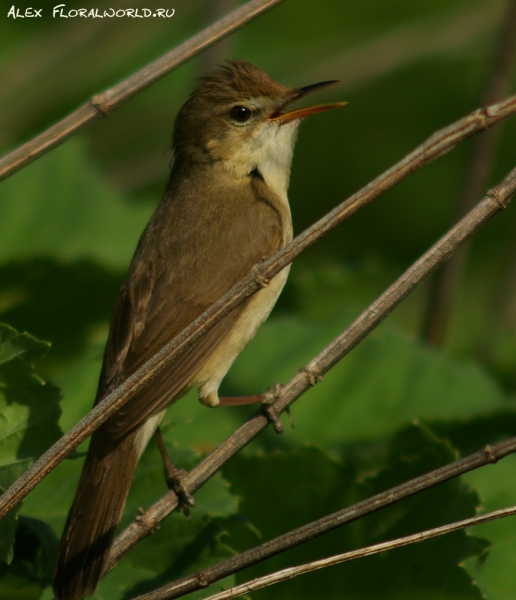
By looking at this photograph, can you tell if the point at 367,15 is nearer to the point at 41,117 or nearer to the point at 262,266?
the point at 41,117

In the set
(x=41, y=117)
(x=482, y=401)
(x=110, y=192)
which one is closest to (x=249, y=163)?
(x=110, y=192)

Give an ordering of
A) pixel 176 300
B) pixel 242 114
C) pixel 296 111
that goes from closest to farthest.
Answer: pixel 176 300
pixel 296 111
pixel 242 114

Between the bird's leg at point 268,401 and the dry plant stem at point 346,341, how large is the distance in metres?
0.05

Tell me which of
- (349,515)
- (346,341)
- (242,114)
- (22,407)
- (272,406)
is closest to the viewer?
(349,515)

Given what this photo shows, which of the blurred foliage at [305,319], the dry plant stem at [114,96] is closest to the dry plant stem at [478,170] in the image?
the blurred foliage at [305,319]

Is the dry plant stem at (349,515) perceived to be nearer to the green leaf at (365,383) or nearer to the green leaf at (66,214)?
the green leaf at (365,383)

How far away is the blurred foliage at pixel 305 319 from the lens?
259cm

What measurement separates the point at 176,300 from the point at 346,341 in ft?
2.92

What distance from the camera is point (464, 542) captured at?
8.16 feet

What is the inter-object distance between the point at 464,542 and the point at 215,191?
5.93 feet

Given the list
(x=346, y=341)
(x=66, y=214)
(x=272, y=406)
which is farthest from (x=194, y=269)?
(x=66, y=214)

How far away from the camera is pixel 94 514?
2506 millimetres

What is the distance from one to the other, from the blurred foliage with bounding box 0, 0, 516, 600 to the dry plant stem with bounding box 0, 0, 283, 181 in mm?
496

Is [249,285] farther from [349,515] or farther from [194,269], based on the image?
[194,269]
